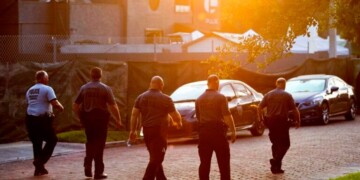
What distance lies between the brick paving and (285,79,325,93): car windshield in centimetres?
540

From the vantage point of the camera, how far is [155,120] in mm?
12164

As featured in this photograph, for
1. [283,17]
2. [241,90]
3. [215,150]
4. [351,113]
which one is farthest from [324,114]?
[215,150]

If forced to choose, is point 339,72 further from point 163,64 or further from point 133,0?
point 133,0

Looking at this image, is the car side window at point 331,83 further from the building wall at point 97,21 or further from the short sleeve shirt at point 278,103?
the building wall at point 97,21

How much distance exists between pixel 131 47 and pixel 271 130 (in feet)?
82.9

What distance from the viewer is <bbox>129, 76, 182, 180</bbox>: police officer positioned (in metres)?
12.0

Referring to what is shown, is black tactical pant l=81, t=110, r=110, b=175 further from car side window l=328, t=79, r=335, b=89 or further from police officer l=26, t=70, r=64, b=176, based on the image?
car side window l=328, t=79, r=335, b=89

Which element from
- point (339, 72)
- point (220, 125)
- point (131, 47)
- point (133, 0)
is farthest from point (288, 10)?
point (133, 0)

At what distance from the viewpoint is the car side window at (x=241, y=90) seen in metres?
22.0

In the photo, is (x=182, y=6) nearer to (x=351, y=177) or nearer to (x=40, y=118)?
(x=40, y=118)

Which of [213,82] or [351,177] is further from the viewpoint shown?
[351,177]

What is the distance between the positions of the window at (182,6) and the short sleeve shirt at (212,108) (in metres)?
46.1

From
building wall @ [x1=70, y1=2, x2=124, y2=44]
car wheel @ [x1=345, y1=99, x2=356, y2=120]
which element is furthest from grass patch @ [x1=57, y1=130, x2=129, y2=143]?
building wall @ [x1=70, y1=2, x2=124, y2=44]

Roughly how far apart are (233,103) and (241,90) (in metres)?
0.88
